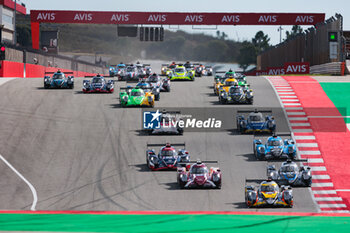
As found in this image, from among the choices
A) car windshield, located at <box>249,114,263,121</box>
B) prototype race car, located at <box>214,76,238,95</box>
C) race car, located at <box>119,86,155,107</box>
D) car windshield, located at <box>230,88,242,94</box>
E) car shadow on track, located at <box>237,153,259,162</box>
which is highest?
prototype race car, located at <box>214,76,238,95</box>

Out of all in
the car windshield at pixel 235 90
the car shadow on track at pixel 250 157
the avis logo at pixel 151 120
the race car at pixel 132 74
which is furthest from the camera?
the race car at pixel 132 74

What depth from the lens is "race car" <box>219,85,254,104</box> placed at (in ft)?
158

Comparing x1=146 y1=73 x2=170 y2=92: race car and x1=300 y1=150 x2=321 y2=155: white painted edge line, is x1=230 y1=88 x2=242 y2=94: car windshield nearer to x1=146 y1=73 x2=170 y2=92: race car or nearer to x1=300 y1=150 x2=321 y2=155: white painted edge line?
x1=146 y1=73 x2=170 y2=92: race car

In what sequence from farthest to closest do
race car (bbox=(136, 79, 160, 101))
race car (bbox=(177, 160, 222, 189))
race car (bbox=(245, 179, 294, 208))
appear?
race car (bbox=(136, 79, 160, 101)), race car (bbox=(177, 160, 222, 189)), race car (bbox=(245, 179, 294, 208))

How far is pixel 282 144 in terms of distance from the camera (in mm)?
35156

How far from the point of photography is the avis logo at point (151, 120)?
138 feet

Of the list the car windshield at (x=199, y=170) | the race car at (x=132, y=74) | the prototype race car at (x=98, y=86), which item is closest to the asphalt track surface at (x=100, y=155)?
the prototype race car at (x=98, y=86)

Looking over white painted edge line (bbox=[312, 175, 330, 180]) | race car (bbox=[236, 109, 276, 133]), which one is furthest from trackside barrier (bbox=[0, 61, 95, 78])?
white painted edge line (bbox=[312, 175, 330, 180])

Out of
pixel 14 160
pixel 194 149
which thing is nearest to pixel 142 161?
pixel 194 149

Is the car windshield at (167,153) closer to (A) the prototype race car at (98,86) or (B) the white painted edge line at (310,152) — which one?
(B) the white painted edge line at (310,152)

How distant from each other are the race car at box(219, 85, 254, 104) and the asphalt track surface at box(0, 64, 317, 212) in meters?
0.93

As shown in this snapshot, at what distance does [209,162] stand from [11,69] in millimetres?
38499

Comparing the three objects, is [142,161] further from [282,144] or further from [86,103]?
[86,103]

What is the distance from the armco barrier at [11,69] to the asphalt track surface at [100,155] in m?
9.44
